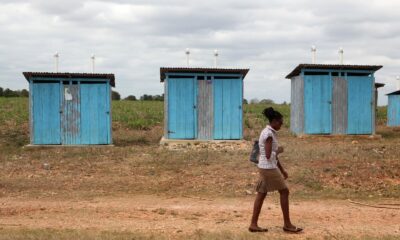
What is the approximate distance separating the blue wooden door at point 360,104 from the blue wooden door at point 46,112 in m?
10.7

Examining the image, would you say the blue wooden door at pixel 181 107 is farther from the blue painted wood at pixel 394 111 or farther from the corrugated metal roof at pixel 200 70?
the blue painted wood at pixel 394 111

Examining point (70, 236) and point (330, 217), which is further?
point (330, 217)

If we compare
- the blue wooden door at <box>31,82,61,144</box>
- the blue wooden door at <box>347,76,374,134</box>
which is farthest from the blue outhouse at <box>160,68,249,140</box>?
the blue wooden door at <box>347,76,374,134</box>

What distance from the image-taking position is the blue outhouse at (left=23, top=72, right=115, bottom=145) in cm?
1650

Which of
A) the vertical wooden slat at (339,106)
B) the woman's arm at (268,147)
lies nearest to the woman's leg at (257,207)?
the woman's arm at (268,147)

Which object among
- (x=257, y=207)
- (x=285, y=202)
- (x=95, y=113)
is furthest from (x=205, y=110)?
(x=285, y=202)

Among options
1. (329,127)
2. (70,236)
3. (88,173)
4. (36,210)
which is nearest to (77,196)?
(36,210)

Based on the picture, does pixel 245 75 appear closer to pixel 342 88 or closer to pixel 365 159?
pixel 342 88

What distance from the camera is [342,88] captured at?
723 inches

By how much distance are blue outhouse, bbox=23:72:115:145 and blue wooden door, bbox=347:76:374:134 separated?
8.96 meters

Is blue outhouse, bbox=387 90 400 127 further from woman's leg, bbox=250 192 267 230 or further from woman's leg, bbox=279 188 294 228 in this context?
woman's leg, bbox=250 192 267 230

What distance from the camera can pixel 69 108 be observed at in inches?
655

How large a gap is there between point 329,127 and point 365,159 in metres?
6.34

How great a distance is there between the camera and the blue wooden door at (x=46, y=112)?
16.5 metres
